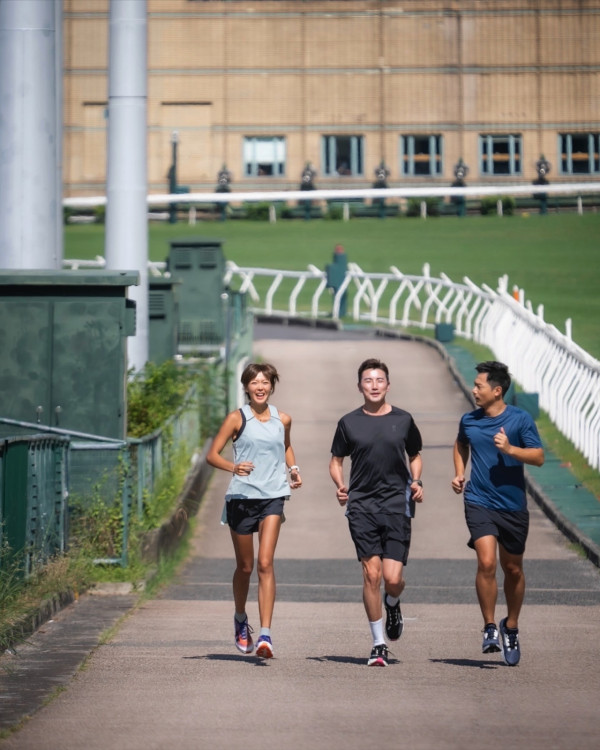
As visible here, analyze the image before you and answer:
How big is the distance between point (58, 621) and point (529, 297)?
2734 centimetres

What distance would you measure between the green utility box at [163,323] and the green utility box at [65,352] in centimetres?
837

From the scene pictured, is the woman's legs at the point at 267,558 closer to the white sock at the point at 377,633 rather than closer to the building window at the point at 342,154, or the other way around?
the white sock at the point at 377,633

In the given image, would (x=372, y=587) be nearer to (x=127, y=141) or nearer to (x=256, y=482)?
(x=256, y=482)

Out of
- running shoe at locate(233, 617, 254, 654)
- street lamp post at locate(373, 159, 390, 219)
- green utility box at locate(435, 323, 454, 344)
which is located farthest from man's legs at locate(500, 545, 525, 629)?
street lamp post at locate(373, 159, 390, 219)

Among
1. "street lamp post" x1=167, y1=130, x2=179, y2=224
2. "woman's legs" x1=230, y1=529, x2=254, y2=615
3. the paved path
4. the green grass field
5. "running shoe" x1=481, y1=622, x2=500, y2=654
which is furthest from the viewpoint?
"street lamp post" x1=167, y1=130, x2=179, y2=224

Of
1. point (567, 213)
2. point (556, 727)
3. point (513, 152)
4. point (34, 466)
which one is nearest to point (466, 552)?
point (34, 466)

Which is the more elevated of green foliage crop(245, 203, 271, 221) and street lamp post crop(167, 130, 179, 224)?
street lamp post crop(167, 130, 179, 224)

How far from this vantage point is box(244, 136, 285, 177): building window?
5881 cm

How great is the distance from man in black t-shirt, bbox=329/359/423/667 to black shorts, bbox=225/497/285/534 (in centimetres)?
41

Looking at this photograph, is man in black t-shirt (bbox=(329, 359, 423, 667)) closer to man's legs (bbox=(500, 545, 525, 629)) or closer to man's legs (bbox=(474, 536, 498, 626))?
man's legs (bbox=(474, 536, 498, 626))

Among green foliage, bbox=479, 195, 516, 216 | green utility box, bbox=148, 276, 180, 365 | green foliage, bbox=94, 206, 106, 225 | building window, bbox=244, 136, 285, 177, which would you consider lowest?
green utility box, bbox=148, 276, 180, 365

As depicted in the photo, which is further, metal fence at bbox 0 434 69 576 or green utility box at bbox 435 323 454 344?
green utility box at bbox 435 323 454 344

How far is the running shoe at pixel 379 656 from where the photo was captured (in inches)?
331

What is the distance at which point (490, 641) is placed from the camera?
28.5ft
